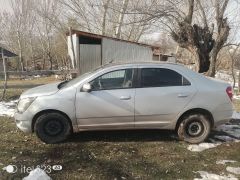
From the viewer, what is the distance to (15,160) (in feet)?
18.6

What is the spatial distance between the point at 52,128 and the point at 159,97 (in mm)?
2202

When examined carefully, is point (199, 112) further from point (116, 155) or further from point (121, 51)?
point (121, 51)

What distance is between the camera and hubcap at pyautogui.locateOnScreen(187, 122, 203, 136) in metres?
6.84

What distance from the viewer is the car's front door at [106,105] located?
21.5 feet

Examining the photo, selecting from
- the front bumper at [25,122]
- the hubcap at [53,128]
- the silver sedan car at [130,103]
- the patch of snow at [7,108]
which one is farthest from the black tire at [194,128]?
the patch of snow at [7,108]

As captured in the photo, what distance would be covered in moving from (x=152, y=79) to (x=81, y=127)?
5.64ft

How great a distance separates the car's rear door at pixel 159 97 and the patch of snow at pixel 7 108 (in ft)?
15.4

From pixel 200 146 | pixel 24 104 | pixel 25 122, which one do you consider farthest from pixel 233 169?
pixel 24 104

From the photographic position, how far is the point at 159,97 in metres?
6.65

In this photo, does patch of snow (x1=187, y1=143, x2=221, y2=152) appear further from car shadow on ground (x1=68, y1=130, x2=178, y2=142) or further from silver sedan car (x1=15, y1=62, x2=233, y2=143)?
car shadow on ground (x1=68, y1=130, x2=178, y2=142)

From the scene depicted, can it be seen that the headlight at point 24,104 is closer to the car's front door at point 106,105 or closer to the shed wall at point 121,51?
the car's front door at point 106,105

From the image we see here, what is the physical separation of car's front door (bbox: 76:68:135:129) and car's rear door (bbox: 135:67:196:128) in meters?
0.18

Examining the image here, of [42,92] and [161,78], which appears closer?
[42,92]

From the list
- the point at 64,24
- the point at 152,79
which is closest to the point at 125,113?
the point at 152,79
